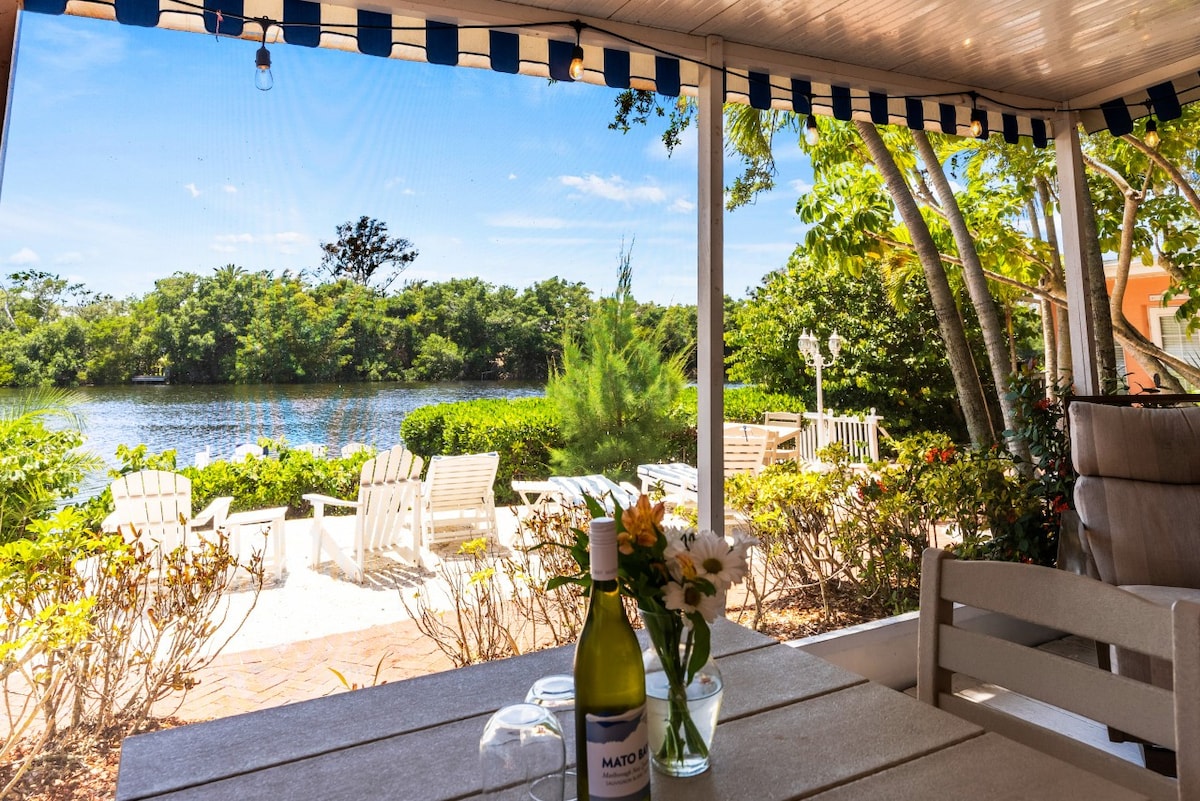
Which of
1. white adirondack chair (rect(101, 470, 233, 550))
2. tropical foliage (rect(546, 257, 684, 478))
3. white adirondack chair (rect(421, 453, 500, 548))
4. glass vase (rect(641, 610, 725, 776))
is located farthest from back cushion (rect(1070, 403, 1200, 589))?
white adirondack chair (rect(101, 470, 233, 550))

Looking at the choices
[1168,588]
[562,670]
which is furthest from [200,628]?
[1168,588]

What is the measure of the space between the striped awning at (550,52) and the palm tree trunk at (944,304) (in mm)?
574

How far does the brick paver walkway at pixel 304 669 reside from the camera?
254cm

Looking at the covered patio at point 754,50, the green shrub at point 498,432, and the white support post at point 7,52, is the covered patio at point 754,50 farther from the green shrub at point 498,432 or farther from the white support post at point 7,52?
the green shrub at point 498,432

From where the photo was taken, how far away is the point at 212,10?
1857mm

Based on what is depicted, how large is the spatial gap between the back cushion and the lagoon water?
284 centimetres

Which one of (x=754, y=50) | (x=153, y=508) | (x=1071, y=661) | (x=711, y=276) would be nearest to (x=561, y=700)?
(x=1071, y=661)

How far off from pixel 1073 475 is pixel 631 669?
9.45ft

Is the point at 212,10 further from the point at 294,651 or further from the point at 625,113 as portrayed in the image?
the point at 625,113

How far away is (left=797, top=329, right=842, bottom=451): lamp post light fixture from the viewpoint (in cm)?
716

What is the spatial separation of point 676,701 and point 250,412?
3.64 metres

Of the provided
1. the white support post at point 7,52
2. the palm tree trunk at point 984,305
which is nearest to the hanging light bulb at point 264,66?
the white support post at point 7,52

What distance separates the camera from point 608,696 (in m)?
0.77

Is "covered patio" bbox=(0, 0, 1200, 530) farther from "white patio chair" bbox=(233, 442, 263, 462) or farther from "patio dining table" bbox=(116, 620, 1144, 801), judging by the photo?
"white patio chair" bbox=(233, 442, 263, 462)
